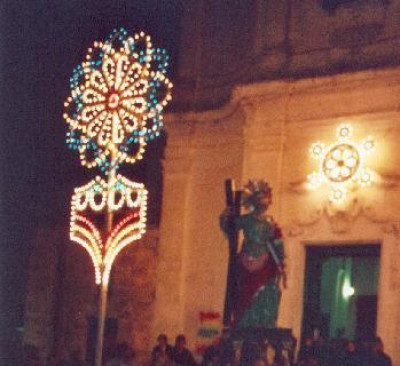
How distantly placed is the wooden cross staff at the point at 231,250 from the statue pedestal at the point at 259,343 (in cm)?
32

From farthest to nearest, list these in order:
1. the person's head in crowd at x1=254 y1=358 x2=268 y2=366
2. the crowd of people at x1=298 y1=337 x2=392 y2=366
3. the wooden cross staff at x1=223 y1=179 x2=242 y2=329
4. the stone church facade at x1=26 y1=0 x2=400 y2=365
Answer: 1. the stone church facade at x1=26 y1=0 x2=400 y2=365
2. the crowd of people at x1=298 y1=337 x2=392 y2=366
3. the wooden cross staff at x1=223 y1=179 x2=242 y2=329
4. the person's head in crowd at x1=254 y1=358 x2=268 y2=366

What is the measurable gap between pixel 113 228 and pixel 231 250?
6112mm

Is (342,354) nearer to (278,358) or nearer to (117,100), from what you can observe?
(278,358)

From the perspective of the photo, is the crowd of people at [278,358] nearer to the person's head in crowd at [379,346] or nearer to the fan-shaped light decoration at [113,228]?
the person's head in crowd at [379,346]

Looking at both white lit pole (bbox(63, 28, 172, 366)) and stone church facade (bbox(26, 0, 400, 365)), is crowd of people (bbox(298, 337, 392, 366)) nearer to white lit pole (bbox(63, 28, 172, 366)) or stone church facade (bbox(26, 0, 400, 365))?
stone church facade (bbox(26, 0, 400, 365))

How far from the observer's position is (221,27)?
22.6m

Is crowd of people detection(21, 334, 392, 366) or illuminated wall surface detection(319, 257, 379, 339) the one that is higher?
illuminated wall surface detection(319, 257, 379, 339)

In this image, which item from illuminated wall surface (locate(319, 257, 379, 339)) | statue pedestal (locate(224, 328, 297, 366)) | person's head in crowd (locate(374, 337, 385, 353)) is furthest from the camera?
illuminated wall surface (locate(319, 257, 379, 339))

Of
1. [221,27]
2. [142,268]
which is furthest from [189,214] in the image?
[221,27]

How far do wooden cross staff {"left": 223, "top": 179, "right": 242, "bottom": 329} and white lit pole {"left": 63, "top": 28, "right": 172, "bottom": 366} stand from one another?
5.09m

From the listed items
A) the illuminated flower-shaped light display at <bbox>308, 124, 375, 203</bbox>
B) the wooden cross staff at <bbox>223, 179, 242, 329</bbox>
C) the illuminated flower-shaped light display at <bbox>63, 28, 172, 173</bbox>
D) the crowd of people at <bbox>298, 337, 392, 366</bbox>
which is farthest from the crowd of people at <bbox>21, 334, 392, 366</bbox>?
the illuminated flower-shaped light display at <bbox>63, 28, 172, 173</bbox>

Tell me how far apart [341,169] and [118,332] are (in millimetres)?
6223

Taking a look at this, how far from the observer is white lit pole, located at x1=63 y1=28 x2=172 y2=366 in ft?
68.8

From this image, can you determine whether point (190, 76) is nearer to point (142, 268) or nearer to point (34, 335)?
point (142, 268)
